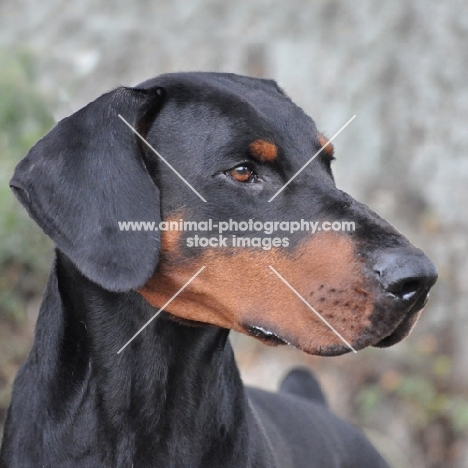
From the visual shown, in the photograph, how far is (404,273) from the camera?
257 centimetres

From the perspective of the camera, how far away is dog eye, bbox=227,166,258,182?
9.66ft

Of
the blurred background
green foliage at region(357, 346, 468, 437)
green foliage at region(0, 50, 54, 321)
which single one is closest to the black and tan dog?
the blurred background

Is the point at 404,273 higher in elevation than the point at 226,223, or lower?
higher

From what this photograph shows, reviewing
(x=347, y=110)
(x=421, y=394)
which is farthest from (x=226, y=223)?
(x=347, y=110)

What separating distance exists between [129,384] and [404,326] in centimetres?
105

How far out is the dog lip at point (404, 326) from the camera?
272 centimetres

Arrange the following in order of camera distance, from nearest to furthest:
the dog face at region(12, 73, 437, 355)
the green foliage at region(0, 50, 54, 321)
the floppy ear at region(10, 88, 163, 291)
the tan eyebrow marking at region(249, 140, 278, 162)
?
the dog face at region(12, 73, 437, 355)
the floppy ear at region(10, 88, 163, 291)
the tan eyebrow marking at region(249, 140, 278, 162)
the green foliage at region(0, 50, 54, 321)

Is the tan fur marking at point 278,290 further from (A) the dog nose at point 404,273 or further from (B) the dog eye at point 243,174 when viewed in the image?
(B) the dog eye at point 243,174

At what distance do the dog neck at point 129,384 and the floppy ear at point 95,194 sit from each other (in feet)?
0.95

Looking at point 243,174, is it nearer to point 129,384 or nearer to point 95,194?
point 95,194

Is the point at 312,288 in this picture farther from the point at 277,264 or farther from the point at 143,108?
the point at 143,108

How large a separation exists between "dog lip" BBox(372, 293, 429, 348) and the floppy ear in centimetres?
85

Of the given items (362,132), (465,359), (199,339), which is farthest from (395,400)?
(199,339)

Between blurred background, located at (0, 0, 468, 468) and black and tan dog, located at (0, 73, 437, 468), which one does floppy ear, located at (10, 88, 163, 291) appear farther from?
blurred background, located at (0, 0, 468, 468)
